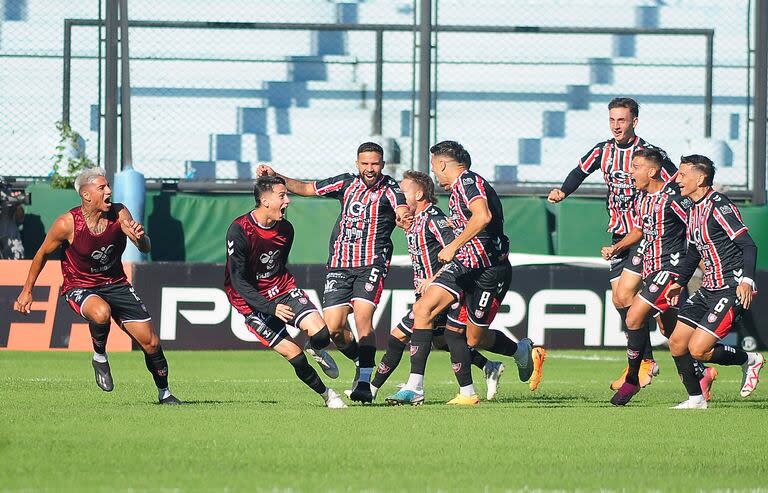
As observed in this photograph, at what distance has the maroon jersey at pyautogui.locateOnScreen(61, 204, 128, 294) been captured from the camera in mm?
10328

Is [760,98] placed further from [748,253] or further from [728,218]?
→ [748,253]

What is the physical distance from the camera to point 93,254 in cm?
1037

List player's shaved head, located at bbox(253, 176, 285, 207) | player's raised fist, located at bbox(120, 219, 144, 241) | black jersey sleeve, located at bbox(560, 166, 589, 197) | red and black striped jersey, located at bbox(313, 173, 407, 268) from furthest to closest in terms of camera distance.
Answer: black jersey sleeve, located at bbox(560, 166, 589, 197) < red and black striped jersey, located at bbox(313, 173, 407, 268) < player's shaved head, located at bbox(253, 176, 285, 207) < player's raised fist, located at bbox(120, 219, 144, 241)

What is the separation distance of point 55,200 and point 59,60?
2680 mm

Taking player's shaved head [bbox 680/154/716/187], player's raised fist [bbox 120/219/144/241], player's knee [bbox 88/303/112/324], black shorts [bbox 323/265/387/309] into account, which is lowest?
player's knee [bbox 88/303/112/324]

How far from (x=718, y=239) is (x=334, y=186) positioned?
11.0 feet

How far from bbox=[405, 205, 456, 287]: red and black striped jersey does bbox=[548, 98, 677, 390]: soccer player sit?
1.29 m

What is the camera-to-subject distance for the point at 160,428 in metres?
8.36

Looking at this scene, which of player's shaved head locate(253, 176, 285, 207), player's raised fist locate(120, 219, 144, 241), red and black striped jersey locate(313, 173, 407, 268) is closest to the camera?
player's raised fist locate(120, 219, 144, 241)

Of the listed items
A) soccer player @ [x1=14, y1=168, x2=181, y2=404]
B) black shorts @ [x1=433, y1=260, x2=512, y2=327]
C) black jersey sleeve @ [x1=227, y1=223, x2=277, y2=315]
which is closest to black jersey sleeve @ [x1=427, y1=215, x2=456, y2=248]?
black shorts @ [x1=433, y1=260, x2=512, y2=327]

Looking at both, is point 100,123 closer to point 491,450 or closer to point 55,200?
point 55,200

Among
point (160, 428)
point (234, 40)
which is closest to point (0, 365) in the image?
point (160, 428)

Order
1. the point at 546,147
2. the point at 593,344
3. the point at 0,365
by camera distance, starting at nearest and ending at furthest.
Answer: the point at 0,365 → the point at 593,344 → the point at 546,147

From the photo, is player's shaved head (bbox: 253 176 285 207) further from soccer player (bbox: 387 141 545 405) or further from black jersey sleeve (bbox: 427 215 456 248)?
black jersey sleeve (bbox: 427 215 456 248)
